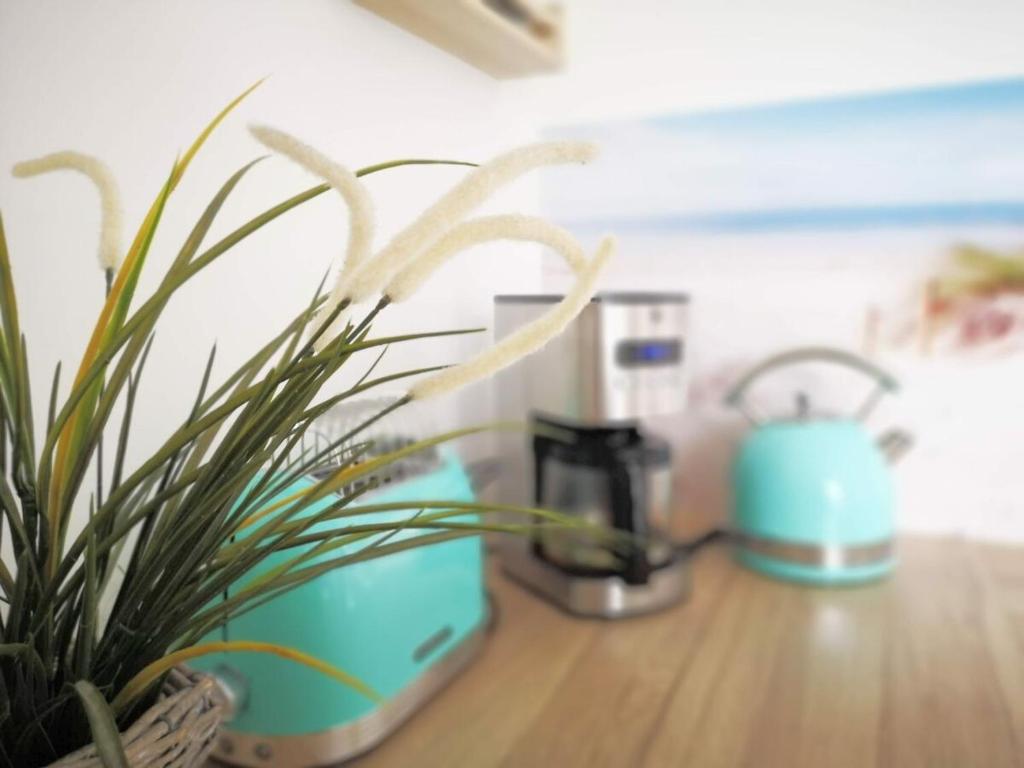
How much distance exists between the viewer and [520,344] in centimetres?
30

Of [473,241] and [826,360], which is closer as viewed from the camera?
[473,241]

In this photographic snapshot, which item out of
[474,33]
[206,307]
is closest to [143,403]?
[206,307]

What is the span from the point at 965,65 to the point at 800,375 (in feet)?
→ 1.46

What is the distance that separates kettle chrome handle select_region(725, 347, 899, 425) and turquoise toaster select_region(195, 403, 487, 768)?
1.95 feet

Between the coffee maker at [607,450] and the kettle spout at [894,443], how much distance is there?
0.35 m

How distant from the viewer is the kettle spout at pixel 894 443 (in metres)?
0.99

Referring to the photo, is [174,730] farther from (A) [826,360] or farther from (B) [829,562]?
(A) [826,360]

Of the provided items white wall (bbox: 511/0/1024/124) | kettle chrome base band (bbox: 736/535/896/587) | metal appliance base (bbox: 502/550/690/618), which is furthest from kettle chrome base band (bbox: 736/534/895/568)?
white wall (bbox: 511/0/1024/124)

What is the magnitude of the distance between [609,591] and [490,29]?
57 cm

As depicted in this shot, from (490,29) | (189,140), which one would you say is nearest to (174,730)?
(189,140)

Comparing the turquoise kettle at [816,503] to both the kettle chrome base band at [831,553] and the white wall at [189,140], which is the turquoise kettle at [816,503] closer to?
the kettle chrome base band at [831,553]

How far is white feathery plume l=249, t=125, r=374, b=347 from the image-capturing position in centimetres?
30

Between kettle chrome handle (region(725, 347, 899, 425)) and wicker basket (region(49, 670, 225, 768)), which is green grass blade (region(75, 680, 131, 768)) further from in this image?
kettle chrome handle (region(725, 347, 899, 425))

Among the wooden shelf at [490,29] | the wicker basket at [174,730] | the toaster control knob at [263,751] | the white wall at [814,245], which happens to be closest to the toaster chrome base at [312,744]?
the toaster control knob at [263,751]
